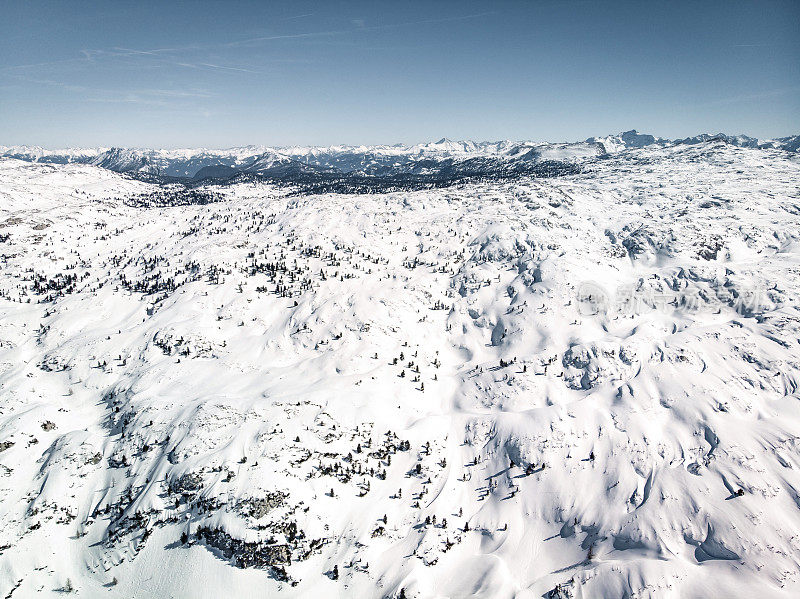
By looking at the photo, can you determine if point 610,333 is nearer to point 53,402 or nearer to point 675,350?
point 675,350

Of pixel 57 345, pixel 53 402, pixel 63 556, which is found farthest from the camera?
pixel 57 345

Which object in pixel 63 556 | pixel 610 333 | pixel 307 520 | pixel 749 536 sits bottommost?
pixel 63 556

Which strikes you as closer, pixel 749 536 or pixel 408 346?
pixel 749 536

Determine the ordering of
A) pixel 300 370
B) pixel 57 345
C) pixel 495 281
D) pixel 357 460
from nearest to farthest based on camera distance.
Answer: pixel 357 460 < pixel 300 370 < pixel 57 345 < pixel 495 281

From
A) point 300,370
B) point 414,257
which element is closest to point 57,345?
point 300,370

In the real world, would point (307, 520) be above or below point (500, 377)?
below

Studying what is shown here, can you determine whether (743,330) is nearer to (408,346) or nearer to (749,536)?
(749,536)
